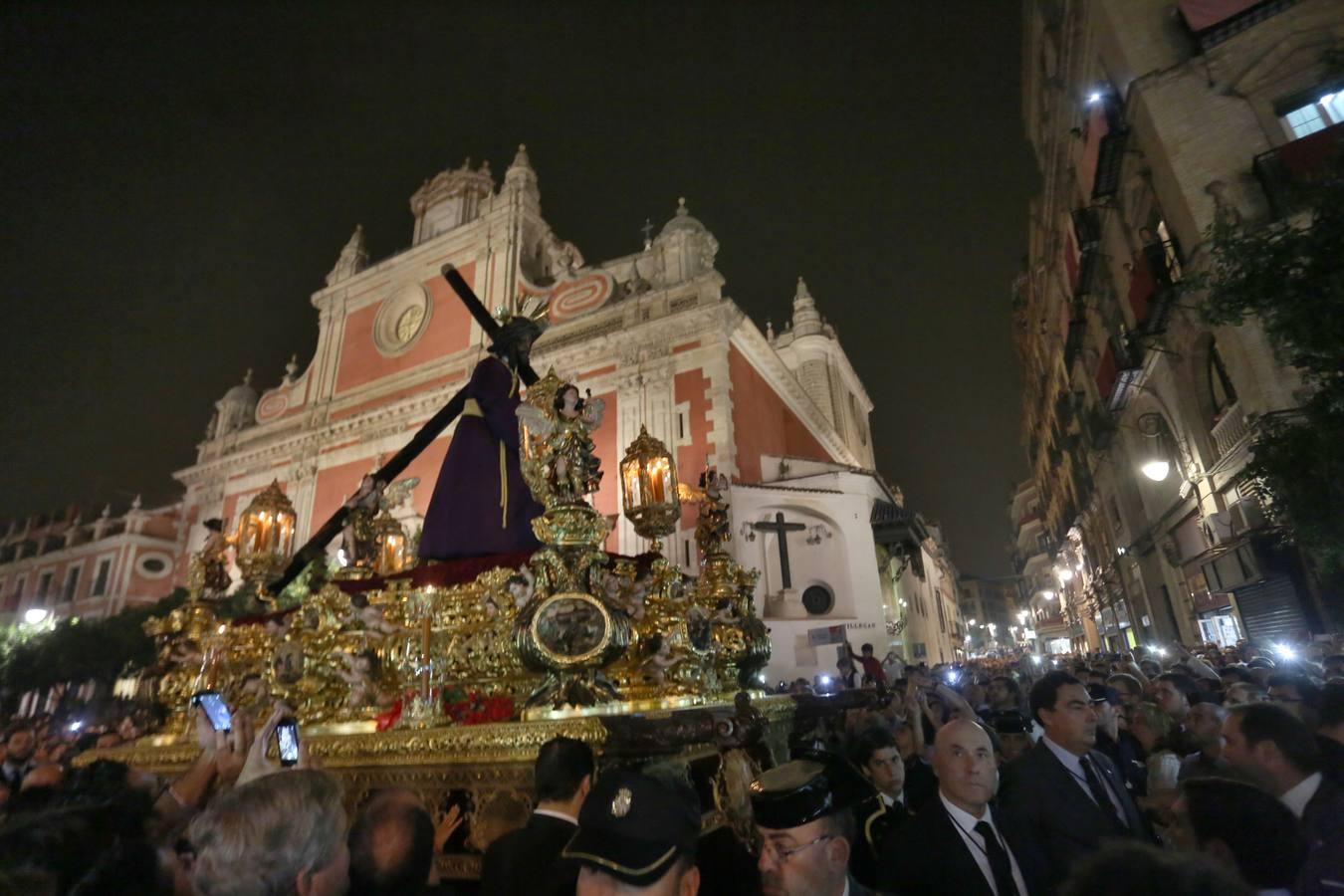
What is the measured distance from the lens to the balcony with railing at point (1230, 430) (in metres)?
10.6

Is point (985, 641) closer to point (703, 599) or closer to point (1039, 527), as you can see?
point (1039, 527)

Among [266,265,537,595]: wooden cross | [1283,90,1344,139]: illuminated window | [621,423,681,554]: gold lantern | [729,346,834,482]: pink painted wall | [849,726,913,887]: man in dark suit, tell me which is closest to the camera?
[849,726,913,887]: man in dark suit

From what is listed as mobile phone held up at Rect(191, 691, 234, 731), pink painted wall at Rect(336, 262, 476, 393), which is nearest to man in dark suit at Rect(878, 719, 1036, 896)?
mobile phone held up at Rect(191, 691, 234, 731)

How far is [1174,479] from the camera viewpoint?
15.5 meters

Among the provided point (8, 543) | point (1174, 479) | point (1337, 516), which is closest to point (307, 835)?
point (1337, 516)

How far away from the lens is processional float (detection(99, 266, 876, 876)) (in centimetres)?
287

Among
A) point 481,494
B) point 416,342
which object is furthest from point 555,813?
point 416,342

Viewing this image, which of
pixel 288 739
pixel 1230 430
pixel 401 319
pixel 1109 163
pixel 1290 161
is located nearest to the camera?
pixel 288 739

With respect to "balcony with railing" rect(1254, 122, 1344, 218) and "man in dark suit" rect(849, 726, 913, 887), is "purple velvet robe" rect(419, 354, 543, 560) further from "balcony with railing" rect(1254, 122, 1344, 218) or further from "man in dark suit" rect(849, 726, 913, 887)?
"balcony with railing" rect(1254, 122, 1344, 218)

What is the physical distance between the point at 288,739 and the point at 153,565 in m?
35.8

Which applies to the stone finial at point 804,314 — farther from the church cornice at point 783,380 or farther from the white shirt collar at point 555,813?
the white shirt collar at point 555,813

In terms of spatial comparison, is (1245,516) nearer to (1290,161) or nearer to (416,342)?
(1290,161)

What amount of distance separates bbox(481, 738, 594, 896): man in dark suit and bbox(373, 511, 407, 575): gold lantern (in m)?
4.15

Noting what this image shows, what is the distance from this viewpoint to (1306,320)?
5.27 meters
